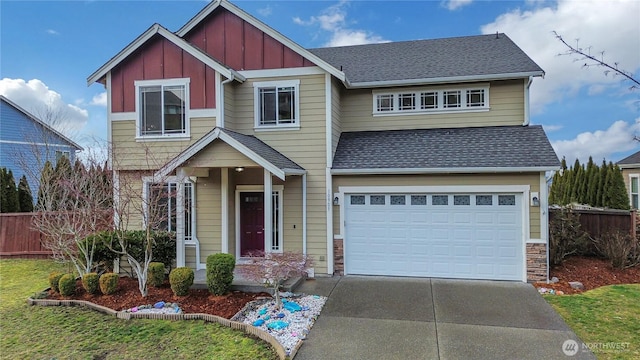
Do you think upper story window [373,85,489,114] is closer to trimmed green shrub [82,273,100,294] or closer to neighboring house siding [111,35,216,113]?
neighboring house siding [111,35,216,113]

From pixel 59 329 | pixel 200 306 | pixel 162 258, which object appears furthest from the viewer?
pixel 162 258

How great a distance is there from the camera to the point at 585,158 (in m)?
18.3

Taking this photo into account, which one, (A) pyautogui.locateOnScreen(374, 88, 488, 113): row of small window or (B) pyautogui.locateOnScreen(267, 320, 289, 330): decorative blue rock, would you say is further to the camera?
(A) pyautogui.locateOnScreen(374, 88, 488, 113): row of small window

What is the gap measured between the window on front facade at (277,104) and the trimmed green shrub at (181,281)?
4.63 metres

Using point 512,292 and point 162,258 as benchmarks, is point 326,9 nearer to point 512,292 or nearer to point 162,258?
point 162,258

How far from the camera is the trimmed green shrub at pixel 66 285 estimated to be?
826cm

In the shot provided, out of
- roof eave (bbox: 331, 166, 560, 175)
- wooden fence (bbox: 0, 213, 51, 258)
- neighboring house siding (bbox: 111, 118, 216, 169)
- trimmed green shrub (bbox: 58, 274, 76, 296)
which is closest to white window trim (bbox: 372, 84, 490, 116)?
roof eave (bbox: 331, 166, 560, 175)

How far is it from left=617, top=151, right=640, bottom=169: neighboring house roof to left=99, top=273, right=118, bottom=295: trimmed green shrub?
77.0 ft

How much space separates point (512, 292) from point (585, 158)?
13.6 meters

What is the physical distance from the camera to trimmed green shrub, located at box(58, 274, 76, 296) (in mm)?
8258

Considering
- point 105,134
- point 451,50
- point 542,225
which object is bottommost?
point 542,225

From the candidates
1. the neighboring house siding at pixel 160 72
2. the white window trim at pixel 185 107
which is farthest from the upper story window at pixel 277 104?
the white window trim at pixel 185 107

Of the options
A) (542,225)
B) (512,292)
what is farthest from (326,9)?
(512,292)

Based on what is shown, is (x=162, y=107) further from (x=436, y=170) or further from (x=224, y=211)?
(x=436, y=170)
